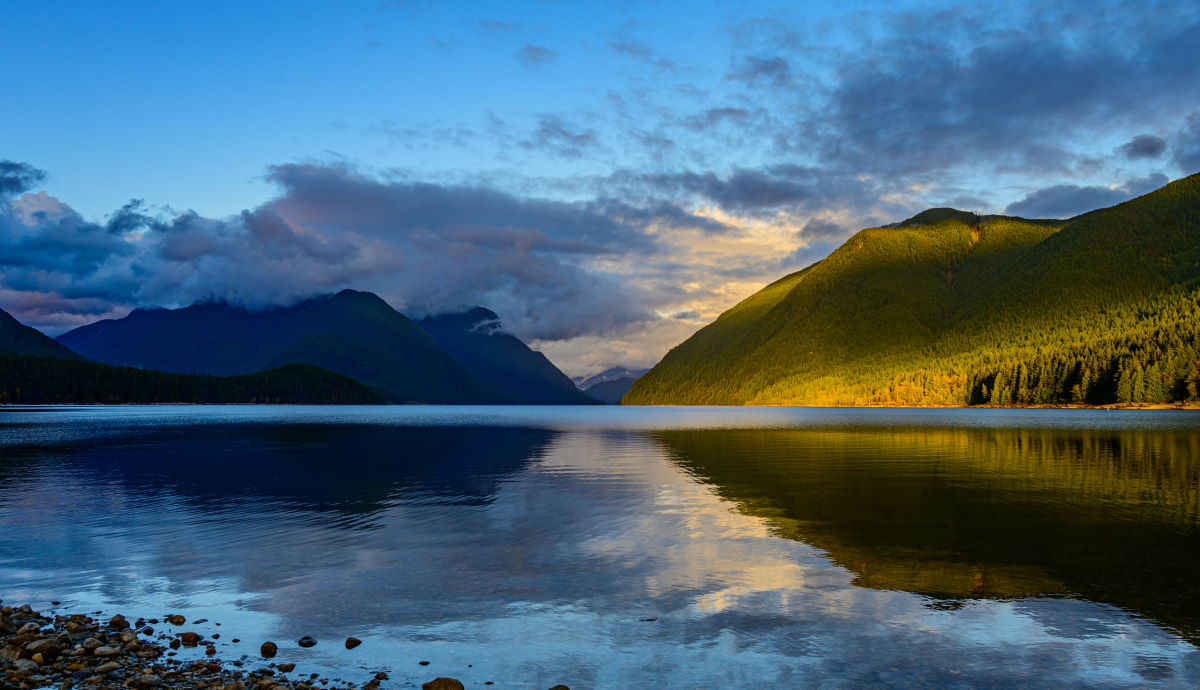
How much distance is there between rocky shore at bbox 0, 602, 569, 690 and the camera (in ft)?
50.8

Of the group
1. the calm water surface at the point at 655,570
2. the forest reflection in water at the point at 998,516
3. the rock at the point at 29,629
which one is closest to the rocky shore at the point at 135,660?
the rock at the point at 29,629

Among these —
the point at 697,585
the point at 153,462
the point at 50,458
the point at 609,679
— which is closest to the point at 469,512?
the point at 697,585

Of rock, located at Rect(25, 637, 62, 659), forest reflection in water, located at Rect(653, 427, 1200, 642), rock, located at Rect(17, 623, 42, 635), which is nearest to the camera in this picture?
rock, located at Rect(25, 637, 62, 659)

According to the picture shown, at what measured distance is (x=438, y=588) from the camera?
24.4 meters

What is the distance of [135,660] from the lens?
16984 mm

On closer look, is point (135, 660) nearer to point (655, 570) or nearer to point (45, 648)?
point (45, 648)

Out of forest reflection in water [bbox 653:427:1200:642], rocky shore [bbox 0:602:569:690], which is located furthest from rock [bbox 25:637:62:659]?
forest reflection in water [bbox 653:427:1200:642]

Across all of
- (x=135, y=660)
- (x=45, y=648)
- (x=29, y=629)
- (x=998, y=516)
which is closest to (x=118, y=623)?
(x=29, y=629)

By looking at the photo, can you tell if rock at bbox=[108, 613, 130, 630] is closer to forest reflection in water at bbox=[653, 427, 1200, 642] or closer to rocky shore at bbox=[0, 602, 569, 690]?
rocky shore at bbox=[0, 602, 569, 690]

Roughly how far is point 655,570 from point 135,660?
1698cm

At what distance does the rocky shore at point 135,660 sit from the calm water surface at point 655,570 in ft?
2.34

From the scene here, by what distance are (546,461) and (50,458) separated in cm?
5368

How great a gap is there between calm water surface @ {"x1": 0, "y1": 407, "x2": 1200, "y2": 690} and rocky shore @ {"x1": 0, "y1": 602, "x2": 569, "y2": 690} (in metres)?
0.71

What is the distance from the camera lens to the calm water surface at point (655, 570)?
1747 centimetres
